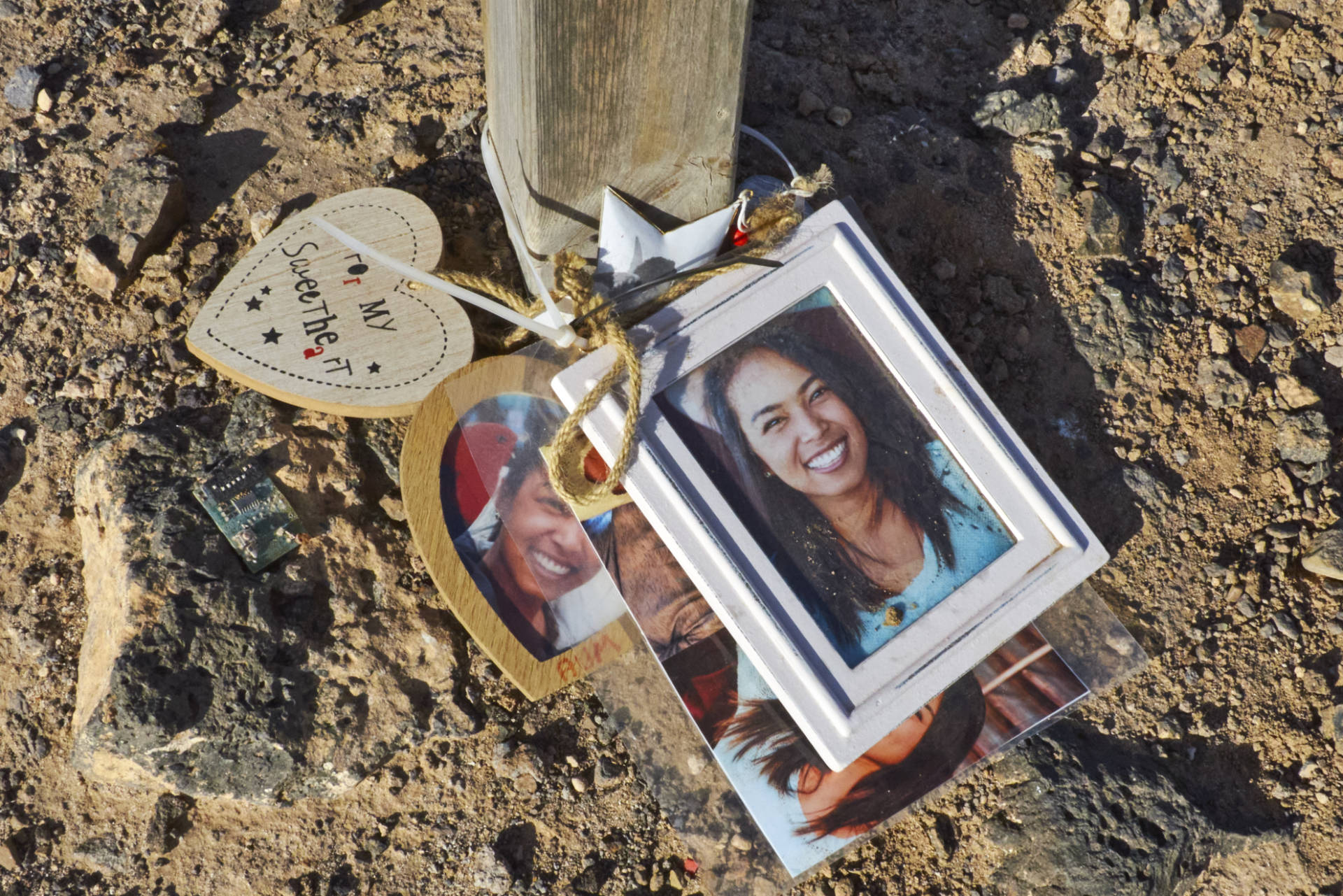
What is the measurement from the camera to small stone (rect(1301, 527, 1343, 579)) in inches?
82.3

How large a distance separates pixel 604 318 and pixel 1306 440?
5.66 ft

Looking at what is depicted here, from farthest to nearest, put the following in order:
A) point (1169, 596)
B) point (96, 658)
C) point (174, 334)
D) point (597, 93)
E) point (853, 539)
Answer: point (174, 334) → point (1169, 596) → point (96, 658) → point (853, 539) → point (597, 93)

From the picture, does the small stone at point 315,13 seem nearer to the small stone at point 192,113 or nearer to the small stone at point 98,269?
the small stone at point 192,113

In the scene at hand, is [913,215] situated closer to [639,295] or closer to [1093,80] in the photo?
[1093,80]


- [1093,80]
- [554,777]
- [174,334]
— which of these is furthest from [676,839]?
[1093,80]

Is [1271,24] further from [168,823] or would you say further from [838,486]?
[168,823]

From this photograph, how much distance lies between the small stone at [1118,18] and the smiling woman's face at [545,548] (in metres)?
2.00

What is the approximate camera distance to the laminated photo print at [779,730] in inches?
74.8

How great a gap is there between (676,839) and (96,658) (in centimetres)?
133

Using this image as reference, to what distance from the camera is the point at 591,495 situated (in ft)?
5.62

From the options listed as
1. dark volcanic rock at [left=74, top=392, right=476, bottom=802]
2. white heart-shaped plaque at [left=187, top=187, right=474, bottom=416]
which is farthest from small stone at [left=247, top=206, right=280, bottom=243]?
dark volcanic rock at [left=74, top=392, right=476, bottom=802]

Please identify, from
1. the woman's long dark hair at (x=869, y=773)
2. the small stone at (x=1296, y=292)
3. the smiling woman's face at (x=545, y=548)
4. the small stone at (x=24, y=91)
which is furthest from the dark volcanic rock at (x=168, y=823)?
the small stone at (x=1296, y=292)

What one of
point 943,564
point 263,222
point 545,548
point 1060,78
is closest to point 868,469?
point 943,564

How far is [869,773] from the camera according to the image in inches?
75.5
